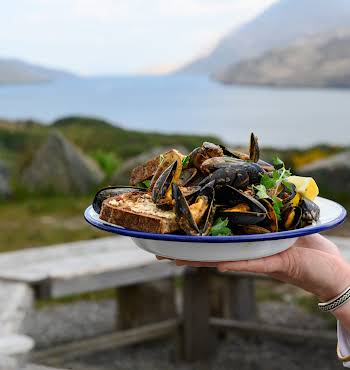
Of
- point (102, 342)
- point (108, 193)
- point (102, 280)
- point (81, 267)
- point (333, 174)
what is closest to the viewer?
point (108, 193)

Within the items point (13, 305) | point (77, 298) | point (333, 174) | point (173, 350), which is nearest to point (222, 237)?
point (13, 305)

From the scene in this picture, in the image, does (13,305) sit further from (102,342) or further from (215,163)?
(215,163)


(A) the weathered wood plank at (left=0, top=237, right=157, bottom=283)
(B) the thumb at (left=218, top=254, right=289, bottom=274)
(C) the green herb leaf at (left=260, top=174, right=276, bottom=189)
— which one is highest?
(C) the green herb leaf at (left=260, top=174, right=276, bottom=189)

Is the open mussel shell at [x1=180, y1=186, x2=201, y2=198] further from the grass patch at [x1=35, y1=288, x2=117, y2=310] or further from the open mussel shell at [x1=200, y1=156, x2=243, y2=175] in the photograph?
the grass patch at [x1=35, y1=288, x2=117, y2=310]

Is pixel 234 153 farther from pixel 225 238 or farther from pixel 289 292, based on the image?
pixel 289 292

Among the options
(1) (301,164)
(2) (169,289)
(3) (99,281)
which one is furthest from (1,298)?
(1) (301,164)

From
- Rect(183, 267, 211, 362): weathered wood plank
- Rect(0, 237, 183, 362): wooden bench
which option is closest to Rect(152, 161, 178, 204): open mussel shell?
Rect(0, 237, 183, 362): wooden bench
